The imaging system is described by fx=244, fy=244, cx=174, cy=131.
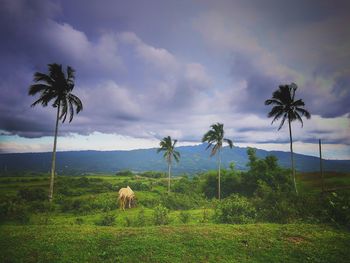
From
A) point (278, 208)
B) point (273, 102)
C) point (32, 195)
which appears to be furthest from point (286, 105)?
point (32, 195)

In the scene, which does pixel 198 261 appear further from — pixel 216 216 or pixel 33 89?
pixel 33 89

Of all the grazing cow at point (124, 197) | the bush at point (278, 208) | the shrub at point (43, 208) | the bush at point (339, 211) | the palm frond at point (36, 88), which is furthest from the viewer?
the grazing cow at point (124, 197)

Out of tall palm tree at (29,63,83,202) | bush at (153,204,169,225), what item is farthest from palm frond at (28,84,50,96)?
bush at (153,204,169,225)

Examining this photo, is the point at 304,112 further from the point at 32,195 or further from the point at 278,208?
the point at 32,195

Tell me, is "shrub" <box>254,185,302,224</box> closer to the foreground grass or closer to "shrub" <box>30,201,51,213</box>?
the foreground grass

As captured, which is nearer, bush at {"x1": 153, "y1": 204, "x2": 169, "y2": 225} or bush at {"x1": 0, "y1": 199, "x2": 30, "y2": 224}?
bush at {"x1": 0, "y1": 199, "x2": 30, "y2": 224}

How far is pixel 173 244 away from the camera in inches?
454

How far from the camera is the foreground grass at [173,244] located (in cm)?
1049

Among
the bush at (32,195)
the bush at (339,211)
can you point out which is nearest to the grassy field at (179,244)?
the bush at (339,211)

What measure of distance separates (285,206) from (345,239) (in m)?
4.93

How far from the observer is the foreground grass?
10.5 metres

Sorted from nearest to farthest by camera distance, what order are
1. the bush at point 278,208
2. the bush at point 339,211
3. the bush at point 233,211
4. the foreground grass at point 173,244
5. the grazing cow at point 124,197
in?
1. the foreground grass at point 173,244
2. the bush at point 339,211
3. the bush at point 278,208
4. the bush at point 233,211
5. the grazing cow at point 124,197

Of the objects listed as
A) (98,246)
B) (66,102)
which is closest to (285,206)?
(98,246)

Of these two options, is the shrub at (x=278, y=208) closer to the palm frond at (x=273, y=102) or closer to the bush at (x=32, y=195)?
the palm frond at (x=273, y=102)
